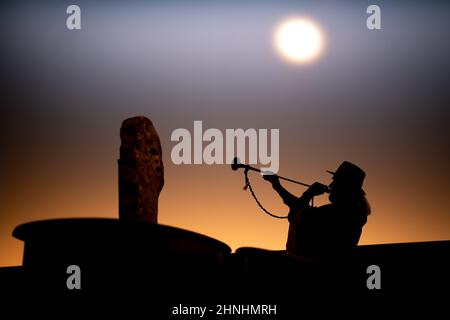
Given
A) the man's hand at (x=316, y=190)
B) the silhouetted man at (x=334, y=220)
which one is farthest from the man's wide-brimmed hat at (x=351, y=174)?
the man's hand at (x=316, y=190)

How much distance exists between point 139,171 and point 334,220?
310 centimetres

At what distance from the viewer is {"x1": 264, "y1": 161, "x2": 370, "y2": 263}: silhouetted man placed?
680 centimetres

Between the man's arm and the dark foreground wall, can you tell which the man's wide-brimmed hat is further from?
the dark foreground wall

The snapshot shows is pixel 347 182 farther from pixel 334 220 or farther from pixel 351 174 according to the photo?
pixel 334 220

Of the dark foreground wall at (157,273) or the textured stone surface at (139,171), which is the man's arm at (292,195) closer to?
the dark foreground wall at (157,273)

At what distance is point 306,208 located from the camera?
7418 mm

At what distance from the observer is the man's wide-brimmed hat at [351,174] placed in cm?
732

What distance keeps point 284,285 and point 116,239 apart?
200 centimetres

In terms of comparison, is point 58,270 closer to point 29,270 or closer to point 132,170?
point 29,270

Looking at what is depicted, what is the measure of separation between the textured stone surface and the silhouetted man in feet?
7.77

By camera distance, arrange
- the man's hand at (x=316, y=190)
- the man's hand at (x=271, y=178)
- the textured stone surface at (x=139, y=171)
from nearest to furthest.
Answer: the textured stone surface at (x=139, y=171) → the man's hand at (x=316, y=190) → the man's hand at (x=271, y=178)

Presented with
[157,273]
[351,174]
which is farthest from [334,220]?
[157,273]
